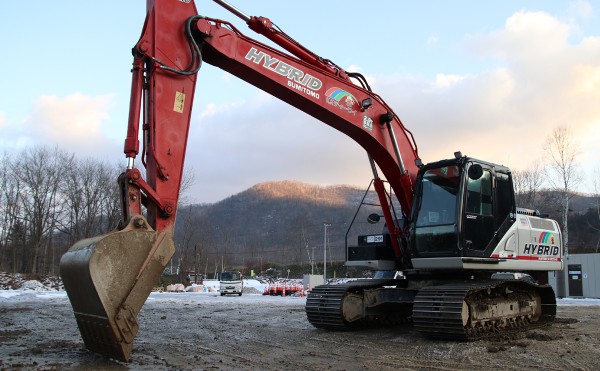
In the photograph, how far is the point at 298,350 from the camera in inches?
323

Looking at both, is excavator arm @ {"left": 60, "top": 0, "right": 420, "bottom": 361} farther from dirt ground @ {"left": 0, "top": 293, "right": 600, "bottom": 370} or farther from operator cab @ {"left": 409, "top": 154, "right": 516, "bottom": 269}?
dirt ground @ {"left": 0, "top": 293, "right": 600, "bottom": 370}

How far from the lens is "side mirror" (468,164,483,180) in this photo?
927cm

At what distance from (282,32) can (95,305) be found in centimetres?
535

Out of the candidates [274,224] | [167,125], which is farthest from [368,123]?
[274,224]

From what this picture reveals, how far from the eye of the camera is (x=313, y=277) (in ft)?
116

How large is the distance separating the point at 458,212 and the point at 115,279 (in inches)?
222

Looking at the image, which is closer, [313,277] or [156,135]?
[156,135]

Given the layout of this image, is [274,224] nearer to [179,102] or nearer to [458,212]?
[458,212]

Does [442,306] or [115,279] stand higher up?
[115,279]

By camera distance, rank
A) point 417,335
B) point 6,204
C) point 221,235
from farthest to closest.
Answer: point 221,235 < point 6,204 < point 417,335

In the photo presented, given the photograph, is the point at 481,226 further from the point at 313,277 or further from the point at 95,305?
the point at 313,277

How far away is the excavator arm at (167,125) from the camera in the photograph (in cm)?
599

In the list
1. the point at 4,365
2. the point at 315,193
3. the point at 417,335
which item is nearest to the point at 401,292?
the point at 417,335

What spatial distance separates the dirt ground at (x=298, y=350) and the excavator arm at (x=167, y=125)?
2.88 feet
